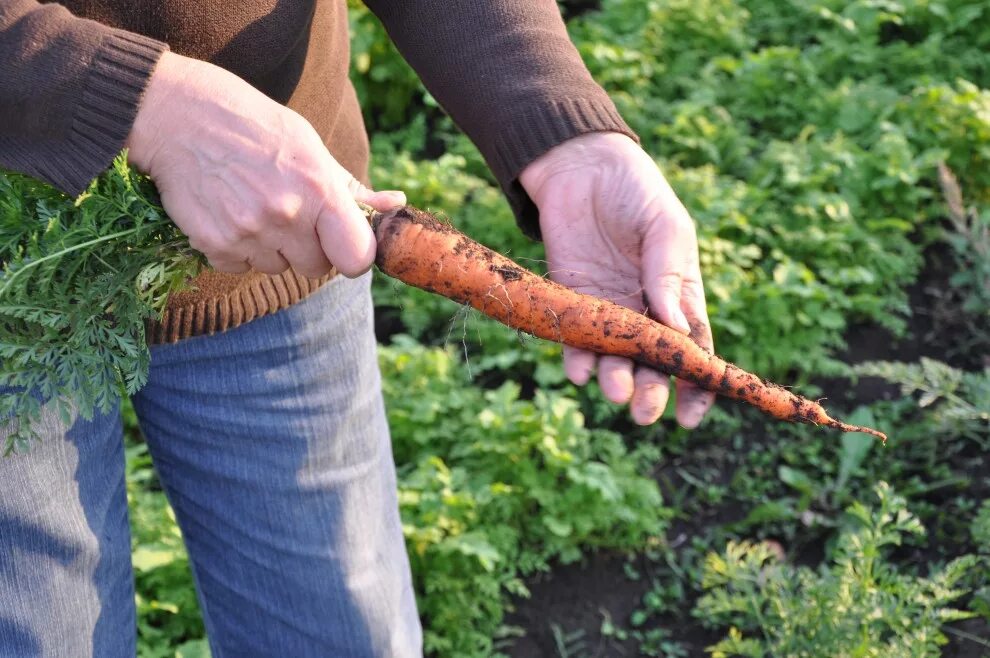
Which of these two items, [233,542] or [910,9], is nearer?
[233,542]

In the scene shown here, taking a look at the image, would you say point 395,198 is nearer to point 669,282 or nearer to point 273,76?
point 273,76

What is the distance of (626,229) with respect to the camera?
2131mm

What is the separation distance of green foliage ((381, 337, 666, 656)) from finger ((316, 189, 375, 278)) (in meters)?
1.33

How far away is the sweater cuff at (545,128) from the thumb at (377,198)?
0.25 metres

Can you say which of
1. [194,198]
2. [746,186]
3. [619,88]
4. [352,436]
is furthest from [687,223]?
[619,88]

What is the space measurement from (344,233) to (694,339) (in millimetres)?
883

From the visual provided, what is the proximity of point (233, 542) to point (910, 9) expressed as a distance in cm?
459

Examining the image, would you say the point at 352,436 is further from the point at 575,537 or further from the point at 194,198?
the point at 575,537

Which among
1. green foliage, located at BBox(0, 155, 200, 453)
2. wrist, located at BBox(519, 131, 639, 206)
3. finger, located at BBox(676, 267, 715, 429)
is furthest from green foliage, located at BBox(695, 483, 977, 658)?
green foliage, located at BBox(0, 155, 200, 453)

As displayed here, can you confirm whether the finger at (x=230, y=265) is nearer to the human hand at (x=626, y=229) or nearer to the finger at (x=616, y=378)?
the human hand at (x=626, y=229)

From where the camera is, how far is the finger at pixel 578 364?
2123 mm

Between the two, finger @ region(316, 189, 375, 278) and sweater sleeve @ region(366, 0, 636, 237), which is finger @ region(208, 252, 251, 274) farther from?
sweater sleeve @ region(366, 0, 636, 237)

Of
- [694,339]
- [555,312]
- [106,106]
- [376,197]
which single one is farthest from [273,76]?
[694,339]

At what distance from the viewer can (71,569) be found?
179cm
